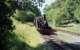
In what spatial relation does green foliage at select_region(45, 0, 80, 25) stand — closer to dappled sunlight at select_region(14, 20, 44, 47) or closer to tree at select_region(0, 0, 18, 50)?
dappled sunlight at select_region(14, 20, 44, 47)

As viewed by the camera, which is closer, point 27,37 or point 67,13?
point 27,37

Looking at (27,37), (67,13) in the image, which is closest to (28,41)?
(27,37)

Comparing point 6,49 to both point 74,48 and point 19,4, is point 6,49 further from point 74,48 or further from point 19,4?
point 74,48

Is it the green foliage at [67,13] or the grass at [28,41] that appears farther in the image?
the green foliage at [67,13]

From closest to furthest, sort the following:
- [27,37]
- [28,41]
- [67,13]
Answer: [28,41] < [27,37] < [67,13]

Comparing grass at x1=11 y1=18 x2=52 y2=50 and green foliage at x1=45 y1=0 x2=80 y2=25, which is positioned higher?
grass at x1=11 y1=18 x2=52 y2=50

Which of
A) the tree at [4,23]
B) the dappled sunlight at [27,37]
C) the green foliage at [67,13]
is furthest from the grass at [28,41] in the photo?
the green foliage at [67,13]

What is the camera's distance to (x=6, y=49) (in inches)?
436

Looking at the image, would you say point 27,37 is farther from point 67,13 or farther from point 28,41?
Answer: point 67,13

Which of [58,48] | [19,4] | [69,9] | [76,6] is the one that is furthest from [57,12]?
[19,4]

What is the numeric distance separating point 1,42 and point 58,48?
19.8ft

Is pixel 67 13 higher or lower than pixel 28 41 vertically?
lower

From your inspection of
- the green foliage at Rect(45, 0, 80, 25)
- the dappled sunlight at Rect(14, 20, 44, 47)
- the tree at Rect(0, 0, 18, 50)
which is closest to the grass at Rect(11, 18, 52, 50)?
the dappled sunlight at Rect(14, 20, 44, 47)

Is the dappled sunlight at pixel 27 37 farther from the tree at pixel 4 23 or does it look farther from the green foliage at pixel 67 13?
the green foliage at pixel 67 13
